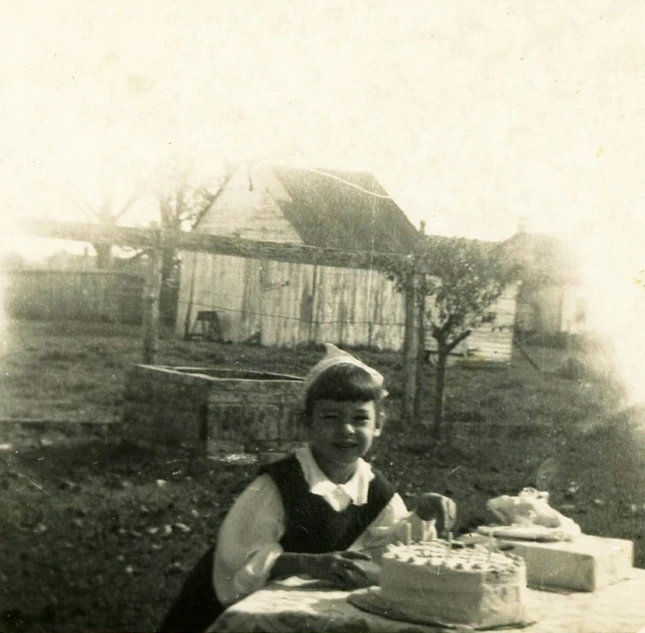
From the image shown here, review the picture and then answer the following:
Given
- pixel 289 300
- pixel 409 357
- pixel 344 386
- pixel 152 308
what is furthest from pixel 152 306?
pixel 344 386

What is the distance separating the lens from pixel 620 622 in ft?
6.19

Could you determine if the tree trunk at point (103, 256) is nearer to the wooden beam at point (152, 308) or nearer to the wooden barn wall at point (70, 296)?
the wooden barn wall at point (70, 296)

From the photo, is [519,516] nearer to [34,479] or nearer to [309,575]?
[309,575]

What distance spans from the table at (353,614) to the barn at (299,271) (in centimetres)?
197

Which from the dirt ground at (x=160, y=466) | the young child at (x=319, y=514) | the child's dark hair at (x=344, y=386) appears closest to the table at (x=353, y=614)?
the young child at (x=319, y=514)

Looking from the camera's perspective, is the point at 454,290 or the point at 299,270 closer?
the point at 299,270

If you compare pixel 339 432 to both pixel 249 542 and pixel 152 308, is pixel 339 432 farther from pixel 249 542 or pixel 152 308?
pixel 152 308

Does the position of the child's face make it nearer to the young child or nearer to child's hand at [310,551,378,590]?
the young child

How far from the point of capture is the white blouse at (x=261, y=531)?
7.16 ft

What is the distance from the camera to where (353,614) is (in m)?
1.76

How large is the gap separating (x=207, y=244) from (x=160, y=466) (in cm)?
100

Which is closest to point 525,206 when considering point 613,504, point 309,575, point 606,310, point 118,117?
point 606,310

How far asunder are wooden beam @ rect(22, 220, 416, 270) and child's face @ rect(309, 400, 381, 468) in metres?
1.47

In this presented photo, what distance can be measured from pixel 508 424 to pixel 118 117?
2.37m
